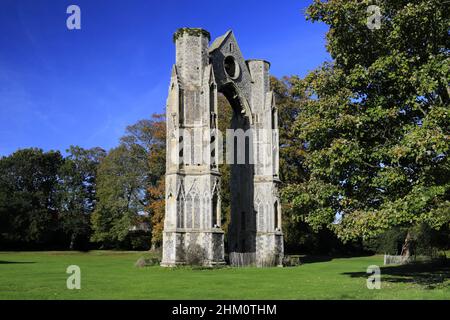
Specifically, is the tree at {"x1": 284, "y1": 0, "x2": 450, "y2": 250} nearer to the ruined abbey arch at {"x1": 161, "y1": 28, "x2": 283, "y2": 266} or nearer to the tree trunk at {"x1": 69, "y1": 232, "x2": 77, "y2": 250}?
the ruined abbey arch at {"x1": 161, "y1": 28, "x2": 283, "y2": 266}

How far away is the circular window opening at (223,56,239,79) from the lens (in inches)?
1447

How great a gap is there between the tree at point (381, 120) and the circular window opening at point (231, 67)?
1883cm

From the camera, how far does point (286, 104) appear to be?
43.6m

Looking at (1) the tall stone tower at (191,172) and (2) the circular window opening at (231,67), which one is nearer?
(1) the tall stone tower at (191,172)

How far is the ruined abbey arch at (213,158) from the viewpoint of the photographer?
3064 centimetres

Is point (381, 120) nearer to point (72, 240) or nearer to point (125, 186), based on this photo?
point (125, 186)

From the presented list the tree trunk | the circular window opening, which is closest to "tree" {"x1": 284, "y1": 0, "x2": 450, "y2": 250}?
the circular window opening

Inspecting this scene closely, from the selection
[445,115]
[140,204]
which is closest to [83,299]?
[445,115]

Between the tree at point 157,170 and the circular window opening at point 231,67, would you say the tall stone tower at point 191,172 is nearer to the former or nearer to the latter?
the circular window opening at point 231,67

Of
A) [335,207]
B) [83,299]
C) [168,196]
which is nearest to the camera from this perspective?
[83,299]

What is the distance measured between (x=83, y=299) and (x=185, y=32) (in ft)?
76.0

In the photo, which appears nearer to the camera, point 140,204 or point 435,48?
point 435,48

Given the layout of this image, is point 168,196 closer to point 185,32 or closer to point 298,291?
point 185,32

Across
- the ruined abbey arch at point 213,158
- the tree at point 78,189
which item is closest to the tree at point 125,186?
the tree at point 78,189
